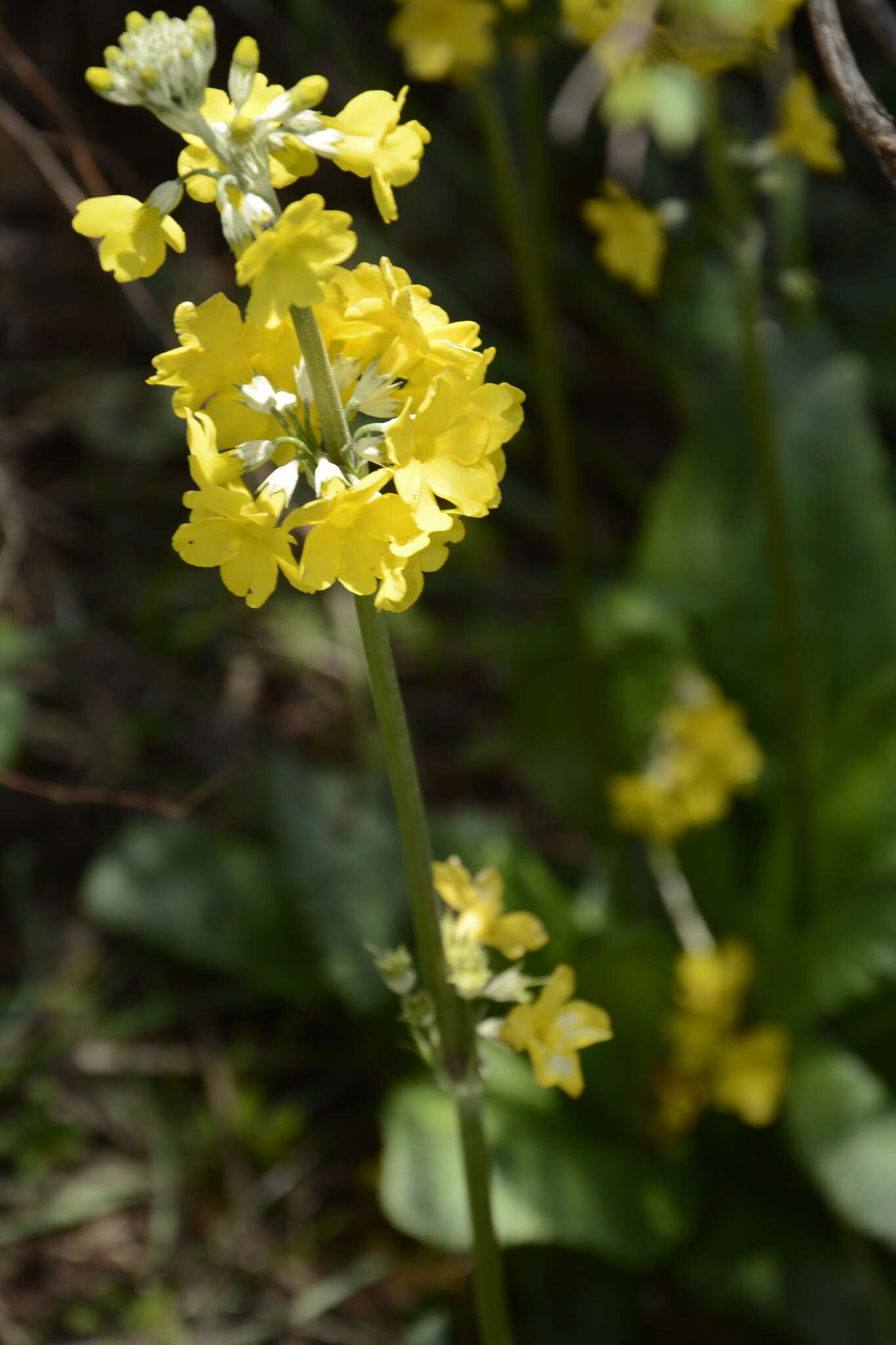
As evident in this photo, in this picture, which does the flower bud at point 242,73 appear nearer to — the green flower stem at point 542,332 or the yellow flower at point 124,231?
the yellow flower at point 124,231

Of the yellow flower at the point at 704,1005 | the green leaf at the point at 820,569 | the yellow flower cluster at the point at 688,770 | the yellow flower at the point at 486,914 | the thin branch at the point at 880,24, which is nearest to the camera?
the yellow flower at the point at 486,914

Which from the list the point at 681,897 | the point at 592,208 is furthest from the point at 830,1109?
the point at 592,208

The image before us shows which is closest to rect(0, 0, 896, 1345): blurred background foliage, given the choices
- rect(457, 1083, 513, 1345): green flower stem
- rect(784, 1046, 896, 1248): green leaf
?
rect(784, 1046, 896, 1248): green leaf

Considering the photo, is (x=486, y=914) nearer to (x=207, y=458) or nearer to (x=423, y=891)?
(x=423, y=891)

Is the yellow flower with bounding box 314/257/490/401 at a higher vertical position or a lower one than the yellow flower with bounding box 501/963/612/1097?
higher

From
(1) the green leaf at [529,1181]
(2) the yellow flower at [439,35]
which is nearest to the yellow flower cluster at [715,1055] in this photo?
(1) the green leaf at [529,1181]

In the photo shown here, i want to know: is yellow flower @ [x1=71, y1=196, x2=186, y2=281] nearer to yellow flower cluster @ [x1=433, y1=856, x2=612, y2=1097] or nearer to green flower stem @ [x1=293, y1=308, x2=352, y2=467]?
green flower stem @ [x1=293, y1=308, x2=352, y2=467]
